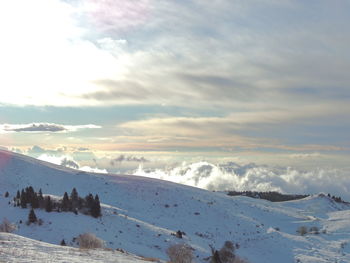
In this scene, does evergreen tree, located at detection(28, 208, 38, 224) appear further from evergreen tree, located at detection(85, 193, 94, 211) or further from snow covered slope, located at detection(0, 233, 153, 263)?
snow covered slope, located at detection(0, 233, 153, 263)

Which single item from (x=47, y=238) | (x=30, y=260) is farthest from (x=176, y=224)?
(x=30, y=260)

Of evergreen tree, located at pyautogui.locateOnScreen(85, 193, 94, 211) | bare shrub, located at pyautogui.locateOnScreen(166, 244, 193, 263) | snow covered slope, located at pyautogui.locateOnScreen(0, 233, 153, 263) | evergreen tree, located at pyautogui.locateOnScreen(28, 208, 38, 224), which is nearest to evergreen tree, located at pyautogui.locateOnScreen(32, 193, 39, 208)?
evergreen tree, located at pyautogui.locateOnScreen(28, 208, 38, 224)

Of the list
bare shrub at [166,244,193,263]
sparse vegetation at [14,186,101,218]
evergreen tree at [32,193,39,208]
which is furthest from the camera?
sparse vegetation at [14,186,101,218]

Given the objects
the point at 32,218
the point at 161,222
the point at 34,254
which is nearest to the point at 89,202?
the point at 32,218

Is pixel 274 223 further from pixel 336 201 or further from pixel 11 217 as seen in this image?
pixel 336 201

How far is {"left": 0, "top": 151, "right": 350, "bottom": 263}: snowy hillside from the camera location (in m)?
52.8

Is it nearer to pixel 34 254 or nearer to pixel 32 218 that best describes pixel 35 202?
pixel 32 218

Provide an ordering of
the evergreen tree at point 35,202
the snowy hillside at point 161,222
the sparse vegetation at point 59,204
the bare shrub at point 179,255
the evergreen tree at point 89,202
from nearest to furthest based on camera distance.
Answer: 1. the bare shrub at point 179,255
2. the snowy hillside at point 161,222
3. the evergreen tree at point 35,202
4. the sparse vegetation at point 59,204
5. the evergreen tree at point 89,202

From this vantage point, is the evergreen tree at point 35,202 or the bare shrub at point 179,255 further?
the evergreen tree at point 35,202

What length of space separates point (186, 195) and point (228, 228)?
99.3ft

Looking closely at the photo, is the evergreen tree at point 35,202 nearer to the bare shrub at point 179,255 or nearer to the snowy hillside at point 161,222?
the snowy hillside at point 161,222

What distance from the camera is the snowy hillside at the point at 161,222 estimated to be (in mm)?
52812

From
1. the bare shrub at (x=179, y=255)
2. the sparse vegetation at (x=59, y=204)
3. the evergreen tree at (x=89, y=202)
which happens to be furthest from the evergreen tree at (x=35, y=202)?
the bare shrub at (x=179, y=255)

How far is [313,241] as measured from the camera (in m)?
77.8
